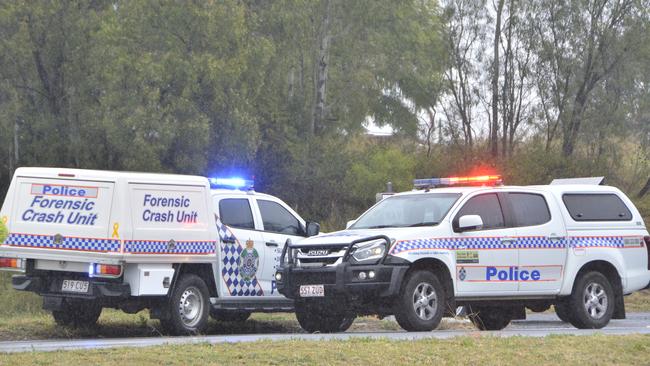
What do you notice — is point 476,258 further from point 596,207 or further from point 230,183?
point 230,183

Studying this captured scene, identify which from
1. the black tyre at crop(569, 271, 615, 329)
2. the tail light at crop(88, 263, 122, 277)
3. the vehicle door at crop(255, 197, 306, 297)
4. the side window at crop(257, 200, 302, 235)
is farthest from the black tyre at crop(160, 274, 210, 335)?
the black tyre at crop(569, 271, 615, 329)

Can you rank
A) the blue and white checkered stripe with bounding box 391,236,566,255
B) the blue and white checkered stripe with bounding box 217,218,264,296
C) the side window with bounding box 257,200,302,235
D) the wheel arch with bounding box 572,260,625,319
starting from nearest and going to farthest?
the blue and white checkered stripe with bounding box 391,236,566,255
the blue and white checkered stripe with bounding box 217,218,264,296
the wheel arch with bounding box 572,260,625,319
the side window with bounding box 257,200,302,235

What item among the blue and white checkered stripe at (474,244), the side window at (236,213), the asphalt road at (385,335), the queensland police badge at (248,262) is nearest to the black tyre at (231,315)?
the queensland police badge at (248,262)

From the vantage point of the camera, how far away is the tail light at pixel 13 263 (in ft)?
50.4

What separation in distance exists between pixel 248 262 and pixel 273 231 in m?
0.78

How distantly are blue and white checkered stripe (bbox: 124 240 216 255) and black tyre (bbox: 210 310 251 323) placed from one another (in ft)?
4.43

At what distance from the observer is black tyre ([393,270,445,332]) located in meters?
14.8

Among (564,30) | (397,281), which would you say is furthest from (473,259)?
(564,30)

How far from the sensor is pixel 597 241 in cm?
1666

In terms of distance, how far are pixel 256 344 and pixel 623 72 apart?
113 ft

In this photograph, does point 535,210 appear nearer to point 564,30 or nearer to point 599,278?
point 599,278

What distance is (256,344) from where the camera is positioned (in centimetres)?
1190

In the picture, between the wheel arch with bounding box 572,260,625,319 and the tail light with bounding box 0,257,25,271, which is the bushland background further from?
the tail light with bounding box 0,257,25,271

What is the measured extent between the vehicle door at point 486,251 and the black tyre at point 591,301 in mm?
1085
